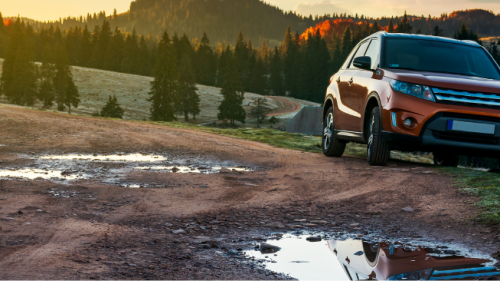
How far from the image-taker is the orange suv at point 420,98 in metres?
6.70

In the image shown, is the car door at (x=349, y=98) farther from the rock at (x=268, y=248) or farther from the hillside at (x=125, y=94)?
the hillside at (x=125, y=94)

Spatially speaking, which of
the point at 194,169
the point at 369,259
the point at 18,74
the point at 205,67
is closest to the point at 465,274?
the point at 369,259

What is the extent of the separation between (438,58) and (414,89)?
1.55 meters

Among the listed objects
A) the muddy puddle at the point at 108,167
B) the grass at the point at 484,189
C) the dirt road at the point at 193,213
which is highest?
the grass at the point at 484,189

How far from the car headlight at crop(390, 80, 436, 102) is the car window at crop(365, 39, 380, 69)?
105cm

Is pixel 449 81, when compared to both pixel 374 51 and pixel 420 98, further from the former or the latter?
pixel 374 51

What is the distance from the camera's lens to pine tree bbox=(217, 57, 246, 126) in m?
75.6

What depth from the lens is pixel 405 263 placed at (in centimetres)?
329

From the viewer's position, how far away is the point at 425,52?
8.11 m

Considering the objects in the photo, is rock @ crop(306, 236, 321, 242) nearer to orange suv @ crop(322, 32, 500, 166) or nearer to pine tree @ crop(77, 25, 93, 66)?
orange suv @ crop(322, 32, 500, 166)

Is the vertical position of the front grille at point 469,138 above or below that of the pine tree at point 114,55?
below

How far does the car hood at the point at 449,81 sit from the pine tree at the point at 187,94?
228 feet

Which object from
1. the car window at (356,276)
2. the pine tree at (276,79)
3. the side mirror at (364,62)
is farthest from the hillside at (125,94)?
the car window at (356,276)

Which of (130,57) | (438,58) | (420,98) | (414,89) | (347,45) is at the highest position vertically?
(347,45)
